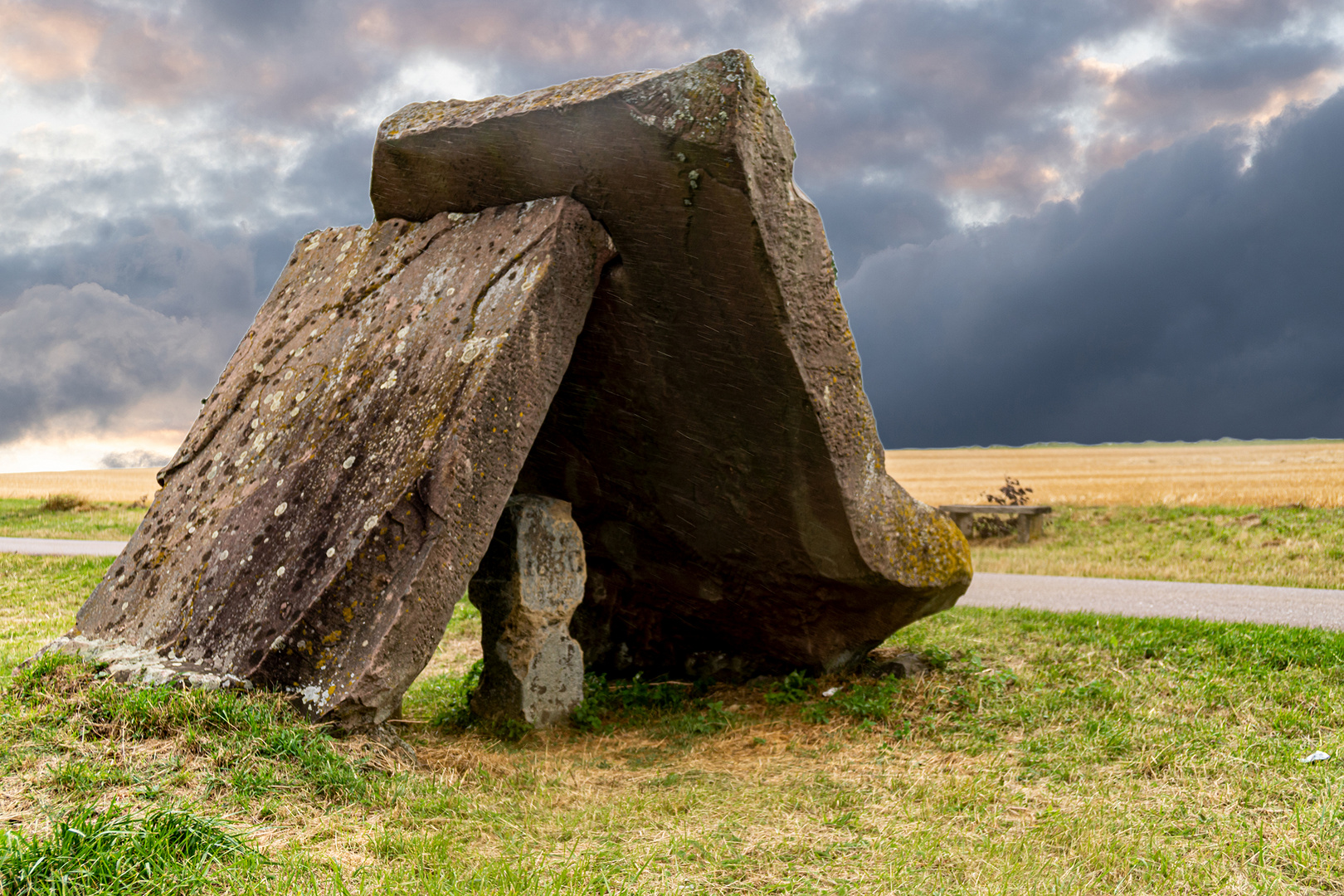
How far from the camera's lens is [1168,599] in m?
10.2

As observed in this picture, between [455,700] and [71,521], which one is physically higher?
[71,521]

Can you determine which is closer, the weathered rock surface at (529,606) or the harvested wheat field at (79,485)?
the weathered rock surface at (529,606)

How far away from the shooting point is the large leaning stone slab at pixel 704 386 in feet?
15.6

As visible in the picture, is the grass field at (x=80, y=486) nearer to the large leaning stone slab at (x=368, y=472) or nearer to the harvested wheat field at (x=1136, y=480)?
the large leaning stone slab at (x=368, y=472)

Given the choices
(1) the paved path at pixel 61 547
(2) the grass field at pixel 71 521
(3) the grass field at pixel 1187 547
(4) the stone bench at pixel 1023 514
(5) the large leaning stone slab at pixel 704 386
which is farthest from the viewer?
(2) the grass field at pixel 71 521

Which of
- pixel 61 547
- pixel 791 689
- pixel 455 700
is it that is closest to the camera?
pixel 791 689

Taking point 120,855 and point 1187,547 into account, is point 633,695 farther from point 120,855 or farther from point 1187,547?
point 1187,547

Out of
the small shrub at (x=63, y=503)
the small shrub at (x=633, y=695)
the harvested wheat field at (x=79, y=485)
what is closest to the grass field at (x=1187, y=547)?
the small shrub at (x=633, y=695)

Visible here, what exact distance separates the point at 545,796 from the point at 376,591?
48.3 inches

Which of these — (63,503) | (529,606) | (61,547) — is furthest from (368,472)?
(63,503)

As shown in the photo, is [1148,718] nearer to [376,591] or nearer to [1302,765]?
[1302,765]

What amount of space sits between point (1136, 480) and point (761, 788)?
28.8 meters

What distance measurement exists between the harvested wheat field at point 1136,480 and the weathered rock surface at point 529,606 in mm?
15501

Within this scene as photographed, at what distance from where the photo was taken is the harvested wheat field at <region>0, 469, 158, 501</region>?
30609 millimetres
